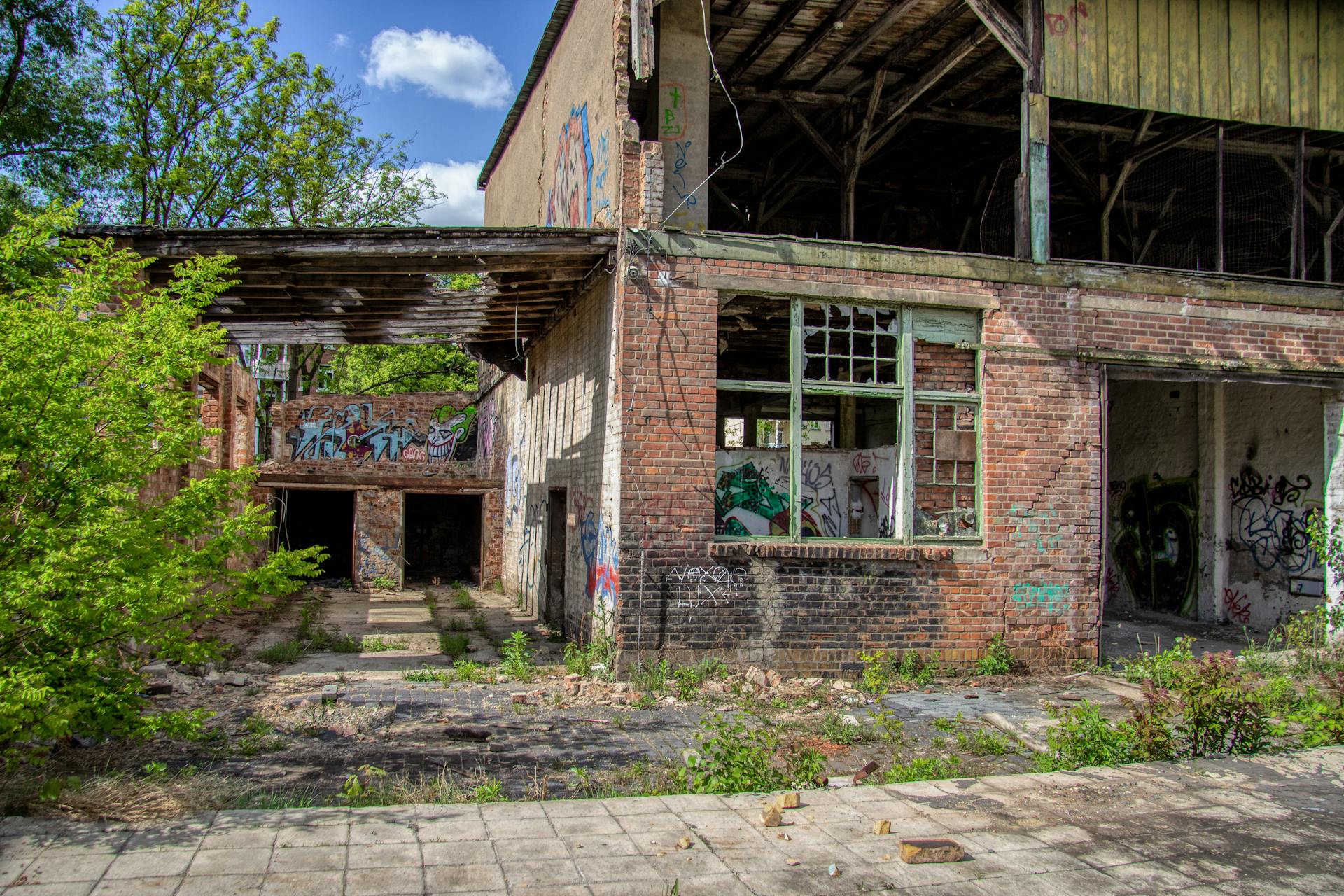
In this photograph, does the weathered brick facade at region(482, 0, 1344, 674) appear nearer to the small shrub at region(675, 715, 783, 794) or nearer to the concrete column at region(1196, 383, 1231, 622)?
the small shrub at region(675, 715, 783, 794)

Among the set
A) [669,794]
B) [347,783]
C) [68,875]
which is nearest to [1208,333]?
[669,794]

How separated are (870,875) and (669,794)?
54.1 inches

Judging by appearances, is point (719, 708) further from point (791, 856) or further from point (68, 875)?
point (68, 875)

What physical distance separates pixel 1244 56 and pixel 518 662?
1060 cm

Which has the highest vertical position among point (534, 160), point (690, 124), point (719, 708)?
A: point (534, 160)

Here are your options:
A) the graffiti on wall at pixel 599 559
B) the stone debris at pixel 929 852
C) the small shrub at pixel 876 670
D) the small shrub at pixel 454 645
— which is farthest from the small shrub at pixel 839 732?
the small shrub at pixel 454 645

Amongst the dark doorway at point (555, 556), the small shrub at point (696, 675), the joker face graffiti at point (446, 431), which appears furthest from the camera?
the joker face graffiti at point (446, 431)

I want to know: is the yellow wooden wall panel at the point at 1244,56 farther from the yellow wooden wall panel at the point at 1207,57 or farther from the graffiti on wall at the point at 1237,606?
the graffiti on wall at the point at 1237,606

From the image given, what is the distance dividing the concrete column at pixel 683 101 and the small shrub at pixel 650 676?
4.54 m

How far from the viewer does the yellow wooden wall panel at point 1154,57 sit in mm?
10070

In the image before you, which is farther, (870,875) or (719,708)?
(719,708)

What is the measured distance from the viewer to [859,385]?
9211mm

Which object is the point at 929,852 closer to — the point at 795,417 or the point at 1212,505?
the point at 795,417

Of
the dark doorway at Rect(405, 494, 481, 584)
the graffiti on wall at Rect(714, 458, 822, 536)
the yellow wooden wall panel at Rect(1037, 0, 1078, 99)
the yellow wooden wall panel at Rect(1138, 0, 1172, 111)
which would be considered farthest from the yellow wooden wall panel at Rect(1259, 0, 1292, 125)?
the dark doorway at Rect(405, 494, 481, 584)
